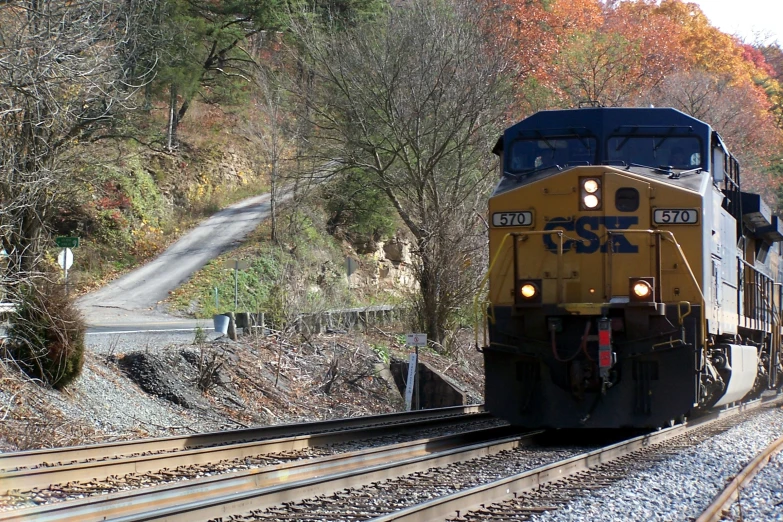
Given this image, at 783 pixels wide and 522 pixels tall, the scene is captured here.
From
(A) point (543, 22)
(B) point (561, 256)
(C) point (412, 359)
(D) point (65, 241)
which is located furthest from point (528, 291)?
(A) point (543, 22)

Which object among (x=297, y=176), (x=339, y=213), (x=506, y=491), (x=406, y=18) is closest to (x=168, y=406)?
(x=506, y=491)

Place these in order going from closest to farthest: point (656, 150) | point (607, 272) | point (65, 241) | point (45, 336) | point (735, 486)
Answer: point (735, 486) → point (607, 272) → point (656, 150) → point (45, 336) → point (65, 241)

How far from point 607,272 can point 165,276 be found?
2322cm

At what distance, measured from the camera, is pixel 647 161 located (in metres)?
10.2

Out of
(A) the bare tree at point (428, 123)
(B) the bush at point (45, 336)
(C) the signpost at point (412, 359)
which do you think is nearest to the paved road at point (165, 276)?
(A) the bare tree at point (428, 123)

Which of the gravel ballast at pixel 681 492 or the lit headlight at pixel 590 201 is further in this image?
the lit headlight at pixel 590 201

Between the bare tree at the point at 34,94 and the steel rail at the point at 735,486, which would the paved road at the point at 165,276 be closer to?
the bare tree at the point at 34,94

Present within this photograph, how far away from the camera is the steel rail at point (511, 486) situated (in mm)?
5512

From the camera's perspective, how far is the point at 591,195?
31.6ft

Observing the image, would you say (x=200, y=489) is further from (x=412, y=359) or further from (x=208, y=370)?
(x=412, y=359)

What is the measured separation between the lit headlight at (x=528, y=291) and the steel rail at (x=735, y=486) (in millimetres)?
2864

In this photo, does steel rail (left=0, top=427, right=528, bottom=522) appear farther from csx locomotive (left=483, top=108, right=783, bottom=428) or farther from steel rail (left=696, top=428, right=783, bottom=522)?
steel rail (left=696, top=428, right=783, bottom=522)

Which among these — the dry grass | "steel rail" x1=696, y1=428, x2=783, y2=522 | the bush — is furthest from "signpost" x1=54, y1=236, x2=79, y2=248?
"steel rail" x1=696, y1=428, x2=783, y2=522

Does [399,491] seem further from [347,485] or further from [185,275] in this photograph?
[185,275]
